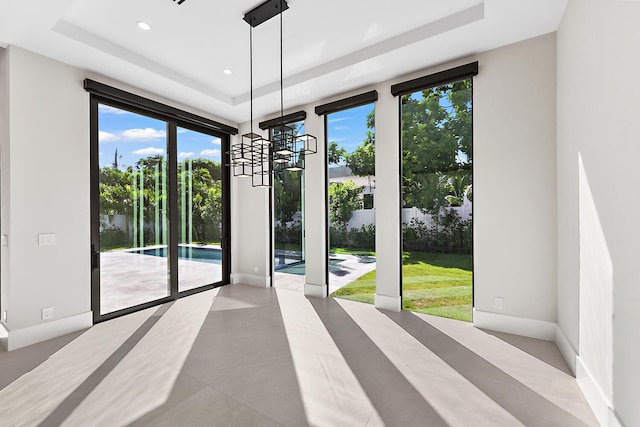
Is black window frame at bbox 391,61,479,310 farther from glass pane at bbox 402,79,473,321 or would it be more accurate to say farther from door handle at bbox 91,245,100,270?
door handle at bbox 91,245,100,270

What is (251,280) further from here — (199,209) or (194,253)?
(199,209)

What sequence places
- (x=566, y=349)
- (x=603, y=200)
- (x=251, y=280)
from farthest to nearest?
(x=251, y=280) → (x=566, y=349) → (x=603, y=200)

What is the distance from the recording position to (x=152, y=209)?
163 inches

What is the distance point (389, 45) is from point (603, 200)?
2361 mm

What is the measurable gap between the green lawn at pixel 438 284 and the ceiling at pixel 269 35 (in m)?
2.30

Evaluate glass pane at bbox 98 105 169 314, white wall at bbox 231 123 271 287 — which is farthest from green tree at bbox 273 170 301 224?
glass pane at bbox 98 105 169 314

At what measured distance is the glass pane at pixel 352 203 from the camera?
13.2ft

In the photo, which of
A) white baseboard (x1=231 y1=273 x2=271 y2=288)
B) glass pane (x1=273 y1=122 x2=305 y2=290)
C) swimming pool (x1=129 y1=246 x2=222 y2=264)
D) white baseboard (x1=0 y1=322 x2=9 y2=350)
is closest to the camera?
white baseboard (x1=0 y1=322 x2=9 y2=350)

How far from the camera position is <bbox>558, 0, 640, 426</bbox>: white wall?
4.69 feet

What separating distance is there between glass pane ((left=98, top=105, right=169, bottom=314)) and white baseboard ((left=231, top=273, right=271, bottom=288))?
1.29 m

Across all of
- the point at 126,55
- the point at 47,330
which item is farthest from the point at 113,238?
the point at 126,55

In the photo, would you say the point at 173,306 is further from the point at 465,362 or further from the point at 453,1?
the point at 453,1

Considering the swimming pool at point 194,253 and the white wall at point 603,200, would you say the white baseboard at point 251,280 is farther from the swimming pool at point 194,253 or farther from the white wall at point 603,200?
the white wall at point 603,200

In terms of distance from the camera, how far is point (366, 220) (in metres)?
4.05
